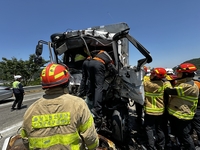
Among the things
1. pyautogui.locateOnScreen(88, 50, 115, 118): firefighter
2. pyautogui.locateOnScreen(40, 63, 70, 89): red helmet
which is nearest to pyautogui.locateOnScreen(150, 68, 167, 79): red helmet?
pyautogui.locateOnScreen(88, 50, 115, 118): firefighter

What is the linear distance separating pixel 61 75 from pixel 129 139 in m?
2.61

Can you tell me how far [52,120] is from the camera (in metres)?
1.24

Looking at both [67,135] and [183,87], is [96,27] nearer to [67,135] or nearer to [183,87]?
[183,87]

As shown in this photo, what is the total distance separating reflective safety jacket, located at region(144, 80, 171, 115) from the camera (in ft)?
9.95

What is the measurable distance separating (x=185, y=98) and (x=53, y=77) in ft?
7.87

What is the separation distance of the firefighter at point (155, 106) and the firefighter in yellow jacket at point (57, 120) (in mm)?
2001

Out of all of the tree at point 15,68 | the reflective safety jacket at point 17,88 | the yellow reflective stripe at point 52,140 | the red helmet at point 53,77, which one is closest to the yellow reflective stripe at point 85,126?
the yellow reflective stripe at point 52,140

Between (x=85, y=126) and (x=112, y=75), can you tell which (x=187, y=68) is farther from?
(x=85, y=126)

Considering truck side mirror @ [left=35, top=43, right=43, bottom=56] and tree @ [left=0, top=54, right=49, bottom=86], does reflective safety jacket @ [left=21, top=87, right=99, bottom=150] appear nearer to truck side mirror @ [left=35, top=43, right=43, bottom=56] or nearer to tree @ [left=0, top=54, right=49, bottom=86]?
truck side mirror @ [left=35, top=43, right=43, bottom=56]

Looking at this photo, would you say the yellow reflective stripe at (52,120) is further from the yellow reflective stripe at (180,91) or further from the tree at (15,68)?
the tree at (15,68)

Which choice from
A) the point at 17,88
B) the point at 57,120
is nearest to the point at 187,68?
the point at 57,120

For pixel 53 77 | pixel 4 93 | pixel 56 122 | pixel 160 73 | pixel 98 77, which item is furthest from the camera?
pixel 4 93

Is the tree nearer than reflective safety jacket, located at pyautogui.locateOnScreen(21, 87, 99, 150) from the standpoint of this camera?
No

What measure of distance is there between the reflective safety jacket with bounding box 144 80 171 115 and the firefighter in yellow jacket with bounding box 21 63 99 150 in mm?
1977
